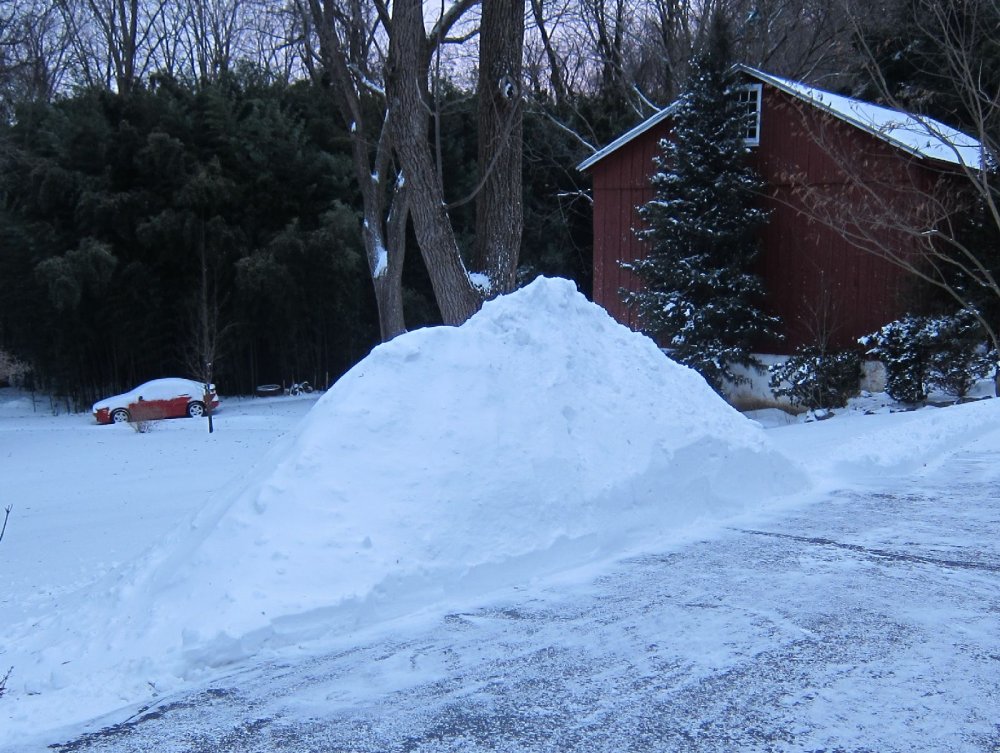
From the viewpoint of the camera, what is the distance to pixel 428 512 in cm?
484

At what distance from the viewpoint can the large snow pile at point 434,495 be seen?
4.06m

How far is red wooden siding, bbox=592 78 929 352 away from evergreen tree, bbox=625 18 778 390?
56cm

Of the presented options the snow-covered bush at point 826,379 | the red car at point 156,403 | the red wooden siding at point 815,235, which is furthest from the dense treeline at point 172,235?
the snow-covered bush at point 826,379

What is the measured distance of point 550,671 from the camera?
12.2 feet

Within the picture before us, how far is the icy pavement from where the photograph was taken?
127 inches

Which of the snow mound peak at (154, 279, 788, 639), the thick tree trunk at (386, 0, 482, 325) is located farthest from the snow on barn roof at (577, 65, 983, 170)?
the snow mound peak at (154, 279, 788, 639)

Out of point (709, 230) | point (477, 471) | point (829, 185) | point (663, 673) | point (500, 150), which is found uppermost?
point (829, 185)

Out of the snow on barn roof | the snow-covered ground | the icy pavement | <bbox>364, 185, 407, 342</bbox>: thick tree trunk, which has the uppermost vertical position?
the snow on barn roof

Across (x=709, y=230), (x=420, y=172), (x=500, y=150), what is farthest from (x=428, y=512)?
A: (x=709, y=230)

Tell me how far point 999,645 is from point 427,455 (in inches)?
118

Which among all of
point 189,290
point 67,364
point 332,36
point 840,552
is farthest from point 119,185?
point 840,552

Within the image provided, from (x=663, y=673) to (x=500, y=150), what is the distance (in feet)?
27.7

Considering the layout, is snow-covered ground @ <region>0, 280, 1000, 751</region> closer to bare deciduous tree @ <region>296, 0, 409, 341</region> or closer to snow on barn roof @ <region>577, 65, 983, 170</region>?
snow on barn roof @ <region>577, 65, 983, 170</region>

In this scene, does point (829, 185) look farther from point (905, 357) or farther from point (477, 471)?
point (477, 471)
